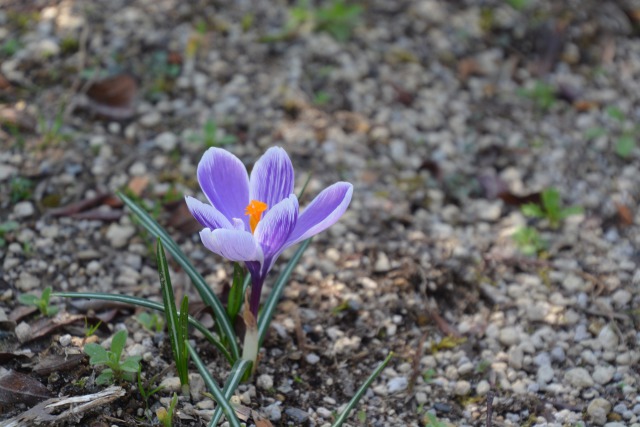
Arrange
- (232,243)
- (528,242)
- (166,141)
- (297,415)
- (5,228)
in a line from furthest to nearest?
(166,141), (528,242), (5,228), (297,415), (232,243)

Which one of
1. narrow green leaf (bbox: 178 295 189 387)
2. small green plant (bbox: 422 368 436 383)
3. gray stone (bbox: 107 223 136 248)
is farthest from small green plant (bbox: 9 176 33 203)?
small green plant (bbox: 422 368 436 383)

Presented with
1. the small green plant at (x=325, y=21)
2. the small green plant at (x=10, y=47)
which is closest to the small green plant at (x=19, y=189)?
the small green plant at (x=10, y=47)

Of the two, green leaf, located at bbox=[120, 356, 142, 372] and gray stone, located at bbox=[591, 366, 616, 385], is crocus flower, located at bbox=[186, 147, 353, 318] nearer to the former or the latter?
green leaf, located at bbox=[120, 356, 142, 372]

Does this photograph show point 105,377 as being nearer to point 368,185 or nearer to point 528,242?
point 368,185

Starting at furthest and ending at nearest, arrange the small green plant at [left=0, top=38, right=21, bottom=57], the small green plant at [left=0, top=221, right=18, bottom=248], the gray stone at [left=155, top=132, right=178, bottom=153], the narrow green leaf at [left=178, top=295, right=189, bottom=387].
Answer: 1. the small green plant at [left=0, top=38, right=21, bottom=57]
2. the gray stone at [left=155, top=132, right=178, bottom=153]
3. the small green plant at [left=0, top=221, right=18, bottom=248]
4. the narrow green leaf at [left=178, top=295, right=189, bottom=387]

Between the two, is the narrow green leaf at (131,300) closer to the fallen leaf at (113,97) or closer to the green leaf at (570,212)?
the fallen leaf at (113,97)

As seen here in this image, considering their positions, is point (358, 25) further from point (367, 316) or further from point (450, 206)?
point (367, 316)

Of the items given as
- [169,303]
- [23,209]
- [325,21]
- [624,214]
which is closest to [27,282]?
[23,209]
